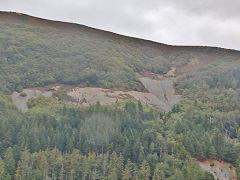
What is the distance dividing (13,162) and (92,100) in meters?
72.7

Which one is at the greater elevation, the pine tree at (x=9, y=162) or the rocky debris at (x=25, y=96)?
the rocky debris at (x=25, y=96)

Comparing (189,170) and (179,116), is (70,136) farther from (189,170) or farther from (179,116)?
(179,116)

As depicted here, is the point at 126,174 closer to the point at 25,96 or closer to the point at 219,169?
the point at 219,169

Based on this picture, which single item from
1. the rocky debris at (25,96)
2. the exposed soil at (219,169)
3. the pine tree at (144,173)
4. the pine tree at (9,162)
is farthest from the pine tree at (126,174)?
the rocky debris at (25,96)

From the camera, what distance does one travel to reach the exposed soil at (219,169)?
11936cm

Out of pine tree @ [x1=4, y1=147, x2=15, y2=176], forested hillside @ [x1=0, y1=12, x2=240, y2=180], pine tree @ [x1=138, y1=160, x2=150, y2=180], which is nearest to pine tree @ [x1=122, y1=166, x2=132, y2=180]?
forested hillside @ [x1=0, y1=12, x2=240, y2=180]

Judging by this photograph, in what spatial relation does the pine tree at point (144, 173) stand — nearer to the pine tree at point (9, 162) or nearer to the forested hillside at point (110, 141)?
the forested hillside at point (110, 141)

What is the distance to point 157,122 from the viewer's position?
6088 inches

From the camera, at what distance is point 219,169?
405 feet

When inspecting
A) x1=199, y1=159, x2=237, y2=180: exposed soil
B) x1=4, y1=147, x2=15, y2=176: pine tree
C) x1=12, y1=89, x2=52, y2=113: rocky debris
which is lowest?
x1=4, y1=147, x2=15, y2=176: pine tree

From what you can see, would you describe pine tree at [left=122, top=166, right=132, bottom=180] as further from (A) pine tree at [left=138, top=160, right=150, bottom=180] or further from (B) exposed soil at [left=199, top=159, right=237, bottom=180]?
(B) exposed soil at [left=199, top=159, right=237, bottom=180]

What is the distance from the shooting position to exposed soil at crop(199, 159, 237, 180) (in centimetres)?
11936

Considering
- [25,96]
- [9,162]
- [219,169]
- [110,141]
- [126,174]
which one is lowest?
[9,162]

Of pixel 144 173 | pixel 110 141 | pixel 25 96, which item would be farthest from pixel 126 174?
pixel 25 96
